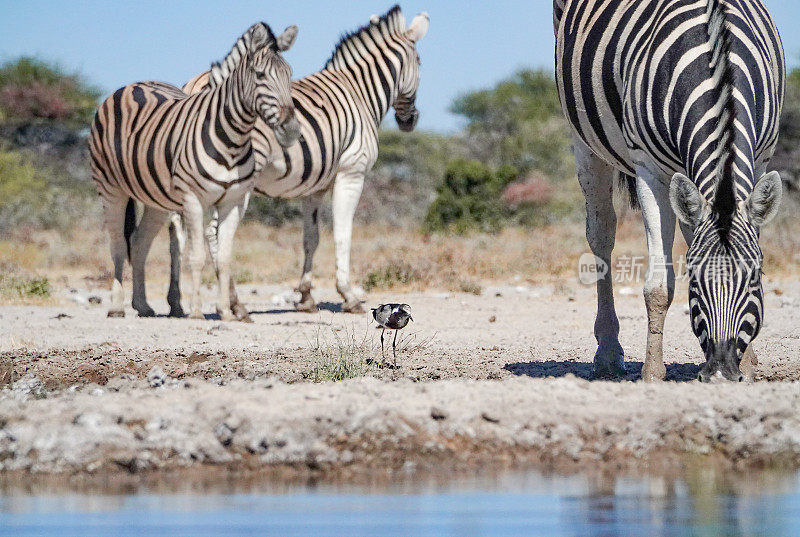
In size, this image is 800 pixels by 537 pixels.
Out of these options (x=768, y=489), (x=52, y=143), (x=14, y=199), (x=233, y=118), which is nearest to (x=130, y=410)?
(x=768, y=489)

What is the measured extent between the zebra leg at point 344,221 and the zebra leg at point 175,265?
1533mm

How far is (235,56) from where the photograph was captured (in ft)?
36.1

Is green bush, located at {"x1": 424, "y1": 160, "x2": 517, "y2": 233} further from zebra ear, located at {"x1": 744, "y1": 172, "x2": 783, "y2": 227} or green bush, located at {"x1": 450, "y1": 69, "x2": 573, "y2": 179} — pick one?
zebra ear, located at {"x1": 744, "y1": 172, "x2": 783, "y2": 227}

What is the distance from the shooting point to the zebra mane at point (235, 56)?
412 inches

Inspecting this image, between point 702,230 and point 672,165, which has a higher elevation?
point 672,165

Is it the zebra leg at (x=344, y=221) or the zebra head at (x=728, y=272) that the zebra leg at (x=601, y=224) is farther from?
the zebra leg at (x=344, y=221)

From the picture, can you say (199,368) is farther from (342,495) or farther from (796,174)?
(796,174)

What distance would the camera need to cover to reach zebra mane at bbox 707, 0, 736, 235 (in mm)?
5250

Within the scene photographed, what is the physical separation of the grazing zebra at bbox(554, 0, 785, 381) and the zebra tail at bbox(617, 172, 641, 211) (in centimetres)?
13

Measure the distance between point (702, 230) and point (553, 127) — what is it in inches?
1228

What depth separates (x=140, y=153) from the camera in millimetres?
10742

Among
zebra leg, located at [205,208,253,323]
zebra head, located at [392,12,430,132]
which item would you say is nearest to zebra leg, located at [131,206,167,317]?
zebra leg, located at [205,208,253,323]

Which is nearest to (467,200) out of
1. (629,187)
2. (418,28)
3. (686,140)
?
(418,28)

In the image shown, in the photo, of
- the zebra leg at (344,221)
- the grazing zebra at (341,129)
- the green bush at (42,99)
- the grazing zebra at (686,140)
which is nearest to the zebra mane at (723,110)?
the grazing zebra at (686,140)
